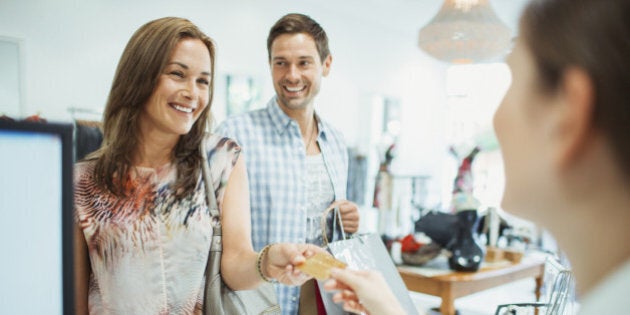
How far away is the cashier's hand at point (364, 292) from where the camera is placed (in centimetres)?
101

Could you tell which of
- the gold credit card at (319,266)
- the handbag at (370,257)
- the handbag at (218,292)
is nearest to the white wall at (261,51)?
the handbag at (218,292)

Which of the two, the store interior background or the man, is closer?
the man

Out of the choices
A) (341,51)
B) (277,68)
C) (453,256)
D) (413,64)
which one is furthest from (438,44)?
(413,64)

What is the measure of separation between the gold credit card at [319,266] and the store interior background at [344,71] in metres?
0.72

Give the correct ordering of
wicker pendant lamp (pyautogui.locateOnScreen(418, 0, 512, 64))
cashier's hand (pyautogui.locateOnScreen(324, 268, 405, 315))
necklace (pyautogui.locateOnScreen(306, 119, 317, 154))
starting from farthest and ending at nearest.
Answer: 1. wicker pendant lamp (pyautogui.locateOnScreen(418, 0, 512, 64))
2. necklace (pyautogui.locateOnScreen(306, 119, 317, 154))
3. cashier's hand (pyautogui.locateOnScreen(324, 268, 405, 315))

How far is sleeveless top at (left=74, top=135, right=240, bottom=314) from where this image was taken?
1.08m

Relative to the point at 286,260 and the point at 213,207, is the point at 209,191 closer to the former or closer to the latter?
the point at 213,207

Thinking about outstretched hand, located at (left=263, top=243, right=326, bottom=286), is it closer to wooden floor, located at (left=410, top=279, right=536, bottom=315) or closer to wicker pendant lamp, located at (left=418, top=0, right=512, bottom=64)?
wicker pendant lamp, located at (left=418, top=0, right=512, bottom=64)

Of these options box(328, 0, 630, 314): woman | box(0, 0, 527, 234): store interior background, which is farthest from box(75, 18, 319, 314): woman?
box(0, 0, 527, 234): store interior background

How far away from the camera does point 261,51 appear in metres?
5.32

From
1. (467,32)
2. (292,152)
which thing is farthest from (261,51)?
(292,152)

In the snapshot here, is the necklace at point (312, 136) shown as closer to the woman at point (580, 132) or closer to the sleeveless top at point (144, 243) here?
the sleeveless top at point (144, 243)

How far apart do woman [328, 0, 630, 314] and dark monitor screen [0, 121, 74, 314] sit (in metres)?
0.54

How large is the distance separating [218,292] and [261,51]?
442cm
